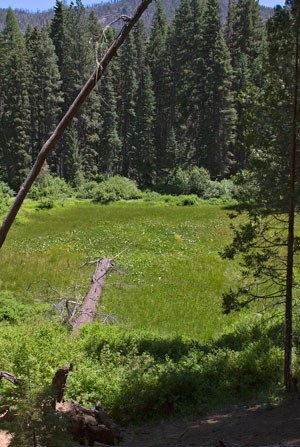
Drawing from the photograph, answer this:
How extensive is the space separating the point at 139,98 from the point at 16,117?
1791 centimetres

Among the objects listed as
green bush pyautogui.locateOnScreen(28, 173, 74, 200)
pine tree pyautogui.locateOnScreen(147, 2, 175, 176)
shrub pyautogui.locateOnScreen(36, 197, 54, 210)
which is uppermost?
pine tree pyautogui.locateOnScreen(147, 2, 175, 176)

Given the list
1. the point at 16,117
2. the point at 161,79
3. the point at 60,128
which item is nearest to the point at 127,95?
the point at 161,79

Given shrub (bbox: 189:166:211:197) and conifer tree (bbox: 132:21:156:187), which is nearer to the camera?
shrub (bbox: 189:166:211:197)

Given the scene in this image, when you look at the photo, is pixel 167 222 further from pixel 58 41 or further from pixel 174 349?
pixel 58 41

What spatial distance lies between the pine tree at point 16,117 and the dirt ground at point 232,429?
135ft

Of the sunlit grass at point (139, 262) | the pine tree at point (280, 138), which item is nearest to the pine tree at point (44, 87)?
the sunlit grass at point (139, 262)

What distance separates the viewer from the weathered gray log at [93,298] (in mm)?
13350

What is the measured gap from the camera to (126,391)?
8758 mm

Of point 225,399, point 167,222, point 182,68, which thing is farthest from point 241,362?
point 182,68

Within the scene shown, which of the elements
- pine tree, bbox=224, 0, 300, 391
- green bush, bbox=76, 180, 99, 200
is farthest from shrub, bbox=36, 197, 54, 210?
pine tree, bbox=224, 0, 300, 391

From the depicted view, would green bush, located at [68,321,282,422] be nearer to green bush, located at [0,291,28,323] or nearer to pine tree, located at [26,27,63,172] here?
green bush, located at [0,291,28,323]

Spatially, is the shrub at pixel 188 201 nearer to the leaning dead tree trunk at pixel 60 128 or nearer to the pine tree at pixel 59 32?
the pine tree at pixel 59 32

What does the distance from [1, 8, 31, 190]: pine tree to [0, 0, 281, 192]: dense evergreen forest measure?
106 millimetres

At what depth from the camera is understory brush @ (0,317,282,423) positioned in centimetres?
884
